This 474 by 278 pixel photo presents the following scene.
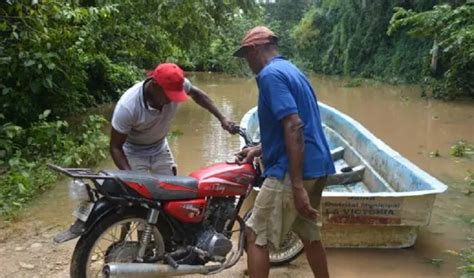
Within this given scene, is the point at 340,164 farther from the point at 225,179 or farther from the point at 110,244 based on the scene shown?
the point at 110,244

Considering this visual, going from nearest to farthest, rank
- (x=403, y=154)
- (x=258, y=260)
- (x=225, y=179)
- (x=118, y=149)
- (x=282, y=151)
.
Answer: (x=282, y=151) < (x=258, y=260) < (x=225, y=179) < (x=118, y=149) < (x=403, y=154)

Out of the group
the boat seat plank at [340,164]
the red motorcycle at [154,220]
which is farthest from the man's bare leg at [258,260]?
the boat seat plank at [340,164]

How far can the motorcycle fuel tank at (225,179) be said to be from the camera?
3258 millimetres

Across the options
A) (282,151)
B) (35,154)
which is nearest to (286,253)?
(282,151)

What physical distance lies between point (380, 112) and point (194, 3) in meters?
6.48

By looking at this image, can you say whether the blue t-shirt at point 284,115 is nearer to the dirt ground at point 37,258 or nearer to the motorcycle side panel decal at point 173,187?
the motorcycle side panel decal at point 173,187

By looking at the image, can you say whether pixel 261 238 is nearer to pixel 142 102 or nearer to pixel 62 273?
pixel 142 102

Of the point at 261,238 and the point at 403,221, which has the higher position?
the point at 261,238

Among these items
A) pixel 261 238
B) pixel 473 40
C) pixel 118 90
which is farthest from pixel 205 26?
pixel 261 238

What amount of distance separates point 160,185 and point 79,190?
47 centimetres

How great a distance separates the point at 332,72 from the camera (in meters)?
30.4

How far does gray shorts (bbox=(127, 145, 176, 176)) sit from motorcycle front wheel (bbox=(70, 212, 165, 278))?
1.70 feet

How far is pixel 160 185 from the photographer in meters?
3.16

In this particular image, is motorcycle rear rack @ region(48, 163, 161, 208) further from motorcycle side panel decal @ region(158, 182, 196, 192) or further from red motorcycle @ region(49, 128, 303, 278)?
motorcycle side panel decal @ region(158, 182, 196, 192)
